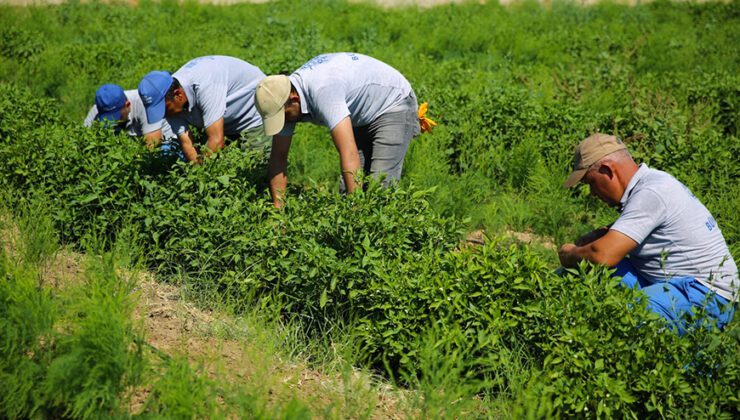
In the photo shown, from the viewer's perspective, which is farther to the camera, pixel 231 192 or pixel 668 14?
pixel 668 14

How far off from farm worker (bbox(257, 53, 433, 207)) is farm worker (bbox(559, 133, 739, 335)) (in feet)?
4.96

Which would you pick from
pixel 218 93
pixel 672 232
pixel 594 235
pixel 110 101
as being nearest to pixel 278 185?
pixel 218 93

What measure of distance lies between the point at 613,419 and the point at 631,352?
37 centimetres

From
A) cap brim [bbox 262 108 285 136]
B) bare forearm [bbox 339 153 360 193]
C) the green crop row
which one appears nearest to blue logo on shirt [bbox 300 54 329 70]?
cap brim [bbox 262 108 285 136]

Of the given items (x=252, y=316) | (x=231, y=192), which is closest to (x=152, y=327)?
(x=252, y=316)

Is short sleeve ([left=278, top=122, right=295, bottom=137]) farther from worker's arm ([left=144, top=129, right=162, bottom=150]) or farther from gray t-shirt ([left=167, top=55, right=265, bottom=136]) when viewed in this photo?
worker's arm ([left=144, top=129, right=162, bottom=150])

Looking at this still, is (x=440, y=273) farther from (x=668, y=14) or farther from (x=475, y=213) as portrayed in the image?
(x=668, y=14)

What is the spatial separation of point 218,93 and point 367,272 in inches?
86.5

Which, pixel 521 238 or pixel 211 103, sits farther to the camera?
pixel 521 238

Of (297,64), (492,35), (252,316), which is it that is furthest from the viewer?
(492,35)

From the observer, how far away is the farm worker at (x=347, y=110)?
16.1ft

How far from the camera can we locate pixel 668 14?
16125mm

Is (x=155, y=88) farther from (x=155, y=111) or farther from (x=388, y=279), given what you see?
(x=388, y=279)

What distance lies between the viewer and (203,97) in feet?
19.3
